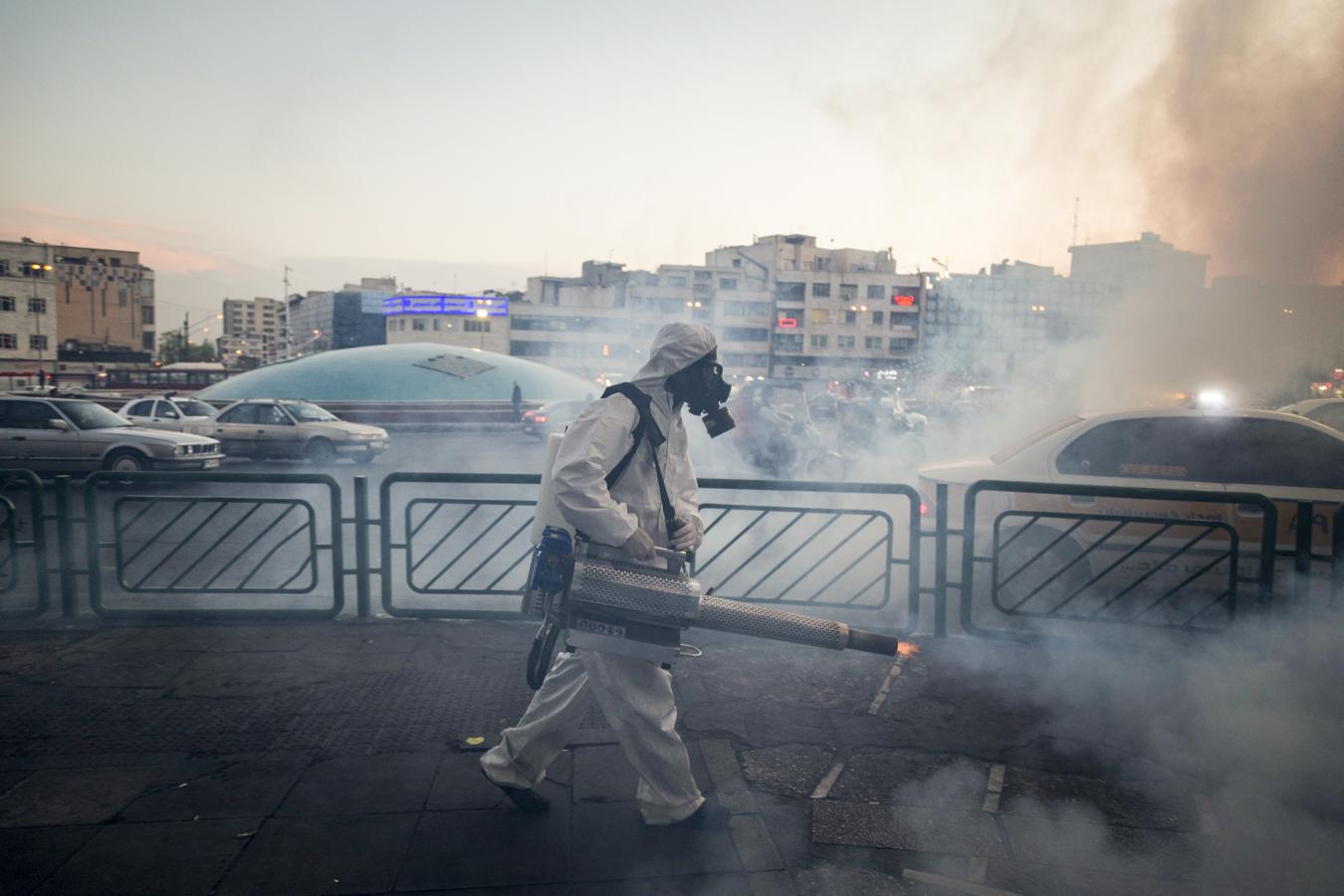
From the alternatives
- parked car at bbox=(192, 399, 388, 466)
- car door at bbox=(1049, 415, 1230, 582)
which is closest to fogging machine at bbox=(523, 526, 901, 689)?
car door at bbox=(1049, 415, 1230, 582)

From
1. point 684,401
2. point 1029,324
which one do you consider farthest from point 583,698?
point 1029,324

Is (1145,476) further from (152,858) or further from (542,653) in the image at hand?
(152,858)

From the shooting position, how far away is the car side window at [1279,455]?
6.31 metres

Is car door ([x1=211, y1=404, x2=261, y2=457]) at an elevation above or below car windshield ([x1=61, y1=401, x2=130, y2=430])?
below

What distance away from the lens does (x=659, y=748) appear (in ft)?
10.6

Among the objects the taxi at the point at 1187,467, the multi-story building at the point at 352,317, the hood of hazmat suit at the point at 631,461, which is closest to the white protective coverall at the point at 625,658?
the hood of hazmat suit at the point at 631,461

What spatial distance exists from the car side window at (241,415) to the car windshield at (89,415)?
296 centimetres

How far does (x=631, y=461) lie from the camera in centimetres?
326

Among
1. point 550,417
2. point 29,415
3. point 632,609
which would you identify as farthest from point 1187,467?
point 550,417

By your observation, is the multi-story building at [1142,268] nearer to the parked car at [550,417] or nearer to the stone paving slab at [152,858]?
the parked car at [550,417]

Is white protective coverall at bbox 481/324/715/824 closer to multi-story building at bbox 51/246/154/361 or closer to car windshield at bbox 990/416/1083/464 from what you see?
car windshield at bbox 990/416/1083/464

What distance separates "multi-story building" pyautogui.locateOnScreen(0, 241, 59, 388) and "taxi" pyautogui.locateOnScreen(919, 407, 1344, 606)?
281 ft

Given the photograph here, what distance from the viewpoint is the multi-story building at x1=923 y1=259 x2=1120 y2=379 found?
18884 millimetres

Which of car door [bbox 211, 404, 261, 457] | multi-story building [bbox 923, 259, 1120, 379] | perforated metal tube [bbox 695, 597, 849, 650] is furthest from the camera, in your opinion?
multi-story building [bbox 923, 259, 1120, 379]
